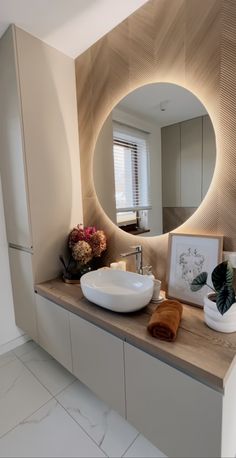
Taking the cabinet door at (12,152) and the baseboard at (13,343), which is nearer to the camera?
the cabinet door at (12,152)

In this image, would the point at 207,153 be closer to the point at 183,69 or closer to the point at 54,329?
the point at 183,69

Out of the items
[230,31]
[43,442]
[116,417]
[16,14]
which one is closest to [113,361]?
[116,417]

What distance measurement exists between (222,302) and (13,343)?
5.95 feet

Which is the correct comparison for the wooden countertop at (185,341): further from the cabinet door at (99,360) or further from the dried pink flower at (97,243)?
the dried pink flower at (97,243)

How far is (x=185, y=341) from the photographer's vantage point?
93 cm

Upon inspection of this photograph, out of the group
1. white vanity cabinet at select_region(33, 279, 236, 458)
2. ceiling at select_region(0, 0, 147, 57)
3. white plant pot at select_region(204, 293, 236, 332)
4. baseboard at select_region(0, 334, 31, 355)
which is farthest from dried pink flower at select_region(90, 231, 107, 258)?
ceiling at select_region(0, 0, 147, 57)

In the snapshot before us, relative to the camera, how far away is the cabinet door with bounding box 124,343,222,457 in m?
0.79

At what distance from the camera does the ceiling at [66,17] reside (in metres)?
1.29

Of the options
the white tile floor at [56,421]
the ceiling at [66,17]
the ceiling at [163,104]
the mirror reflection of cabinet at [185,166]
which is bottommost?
the white tile floor at [56,421]

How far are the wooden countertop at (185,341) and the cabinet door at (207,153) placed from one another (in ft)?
2.26

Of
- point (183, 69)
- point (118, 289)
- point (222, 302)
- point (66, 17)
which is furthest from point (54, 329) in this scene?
point (66, 17)

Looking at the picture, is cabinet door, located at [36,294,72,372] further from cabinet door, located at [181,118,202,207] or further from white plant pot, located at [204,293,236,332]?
cabinet door, located at [181,118,202,207]

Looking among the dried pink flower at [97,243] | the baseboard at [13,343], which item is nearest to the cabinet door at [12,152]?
the dried pink flower at [97,243]

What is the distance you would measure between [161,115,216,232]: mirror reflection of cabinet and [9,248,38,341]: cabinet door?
3.46 feet
